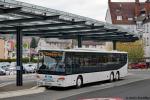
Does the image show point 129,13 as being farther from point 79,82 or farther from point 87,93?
point 87,93

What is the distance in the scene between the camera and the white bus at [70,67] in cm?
2786

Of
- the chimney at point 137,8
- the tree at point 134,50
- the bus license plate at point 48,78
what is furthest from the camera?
the chimney at point 137,8

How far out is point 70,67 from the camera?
28.4 metres

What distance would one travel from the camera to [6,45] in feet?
404

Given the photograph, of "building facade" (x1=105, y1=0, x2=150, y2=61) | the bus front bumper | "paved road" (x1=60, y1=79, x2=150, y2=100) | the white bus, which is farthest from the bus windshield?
"building facade" (x1=105, y1=0, x2=150, y2=61)

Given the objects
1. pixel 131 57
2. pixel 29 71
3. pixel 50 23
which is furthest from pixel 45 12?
pixel 131 57

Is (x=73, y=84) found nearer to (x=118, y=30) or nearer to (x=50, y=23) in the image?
(x=50, y=23)

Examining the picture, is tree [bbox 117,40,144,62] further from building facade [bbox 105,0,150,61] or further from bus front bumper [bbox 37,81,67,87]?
bus front bumper [bbox 37,81,67,87]

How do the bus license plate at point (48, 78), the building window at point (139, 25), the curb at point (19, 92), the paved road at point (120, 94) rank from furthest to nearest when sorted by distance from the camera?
the building window at point (139, 25) → the bus license plate at point (48, 78) → the curb at point (19, 92) → the paved road at point (120, 94)

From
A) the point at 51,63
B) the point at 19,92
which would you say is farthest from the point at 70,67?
the point at 19,92

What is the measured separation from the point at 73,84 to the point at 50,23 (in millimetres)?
4639

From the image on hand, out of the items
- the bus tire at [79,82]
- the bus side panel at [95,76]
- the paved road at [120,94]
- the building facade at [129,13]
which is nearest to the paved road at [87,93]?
the paved road at [120,94]

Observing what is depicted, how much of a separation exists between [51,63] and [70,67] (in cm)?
124

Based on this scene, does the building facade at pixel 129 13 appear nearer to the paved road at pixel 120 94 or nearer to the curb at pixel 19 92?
the paved road at pixel 120 94
